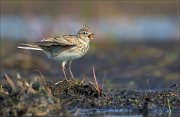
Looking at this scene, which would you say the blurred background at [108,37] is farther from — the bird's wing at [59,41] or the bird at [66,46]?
the bird's wing at [59,41]

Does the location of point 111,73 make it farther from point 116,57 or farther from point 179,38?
point 179,38

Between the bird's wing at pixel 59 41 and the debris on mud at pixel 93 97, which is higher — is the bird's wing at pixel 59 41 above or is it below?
above

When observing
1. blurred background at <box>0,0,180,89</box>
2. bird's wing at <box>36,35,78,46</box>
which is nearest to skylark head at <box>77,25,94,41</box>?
bird's wing at <box>36,35,78,46</box>

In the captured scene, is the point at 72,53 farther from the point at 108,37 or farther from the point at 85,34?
the point at 108,37

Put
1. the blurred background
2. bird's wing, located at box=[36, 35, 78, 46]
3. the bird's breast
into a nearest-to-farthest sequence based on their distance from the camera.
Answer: bird's wing, located at box=[36, 35, 78, 46], the bird's breast, the blurred background

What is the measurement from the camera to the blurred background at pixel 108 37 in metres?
14.4

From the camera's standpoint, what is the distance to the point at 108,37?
19484mm

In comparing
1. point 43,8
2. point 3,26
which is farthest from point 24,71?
point 43,8

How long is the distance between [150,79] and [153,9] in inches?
577

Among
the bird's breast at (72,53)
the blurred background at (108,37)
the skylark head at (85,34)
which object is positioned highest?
the blurred background at (108,37)

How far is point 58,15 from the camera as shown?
78.0ft

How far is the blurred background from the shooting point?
14430 millimetres

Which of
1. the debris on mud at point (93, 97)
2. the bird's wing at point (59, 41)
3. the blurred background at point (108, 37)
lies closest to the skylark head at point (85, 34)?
the bird's wing at point (59, 41)

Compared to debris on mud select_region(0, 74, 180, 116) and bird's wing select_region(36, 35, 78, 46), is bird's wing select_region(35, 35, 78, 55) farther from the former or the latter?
debris on mud select_region(0, 74, 180, 116)
